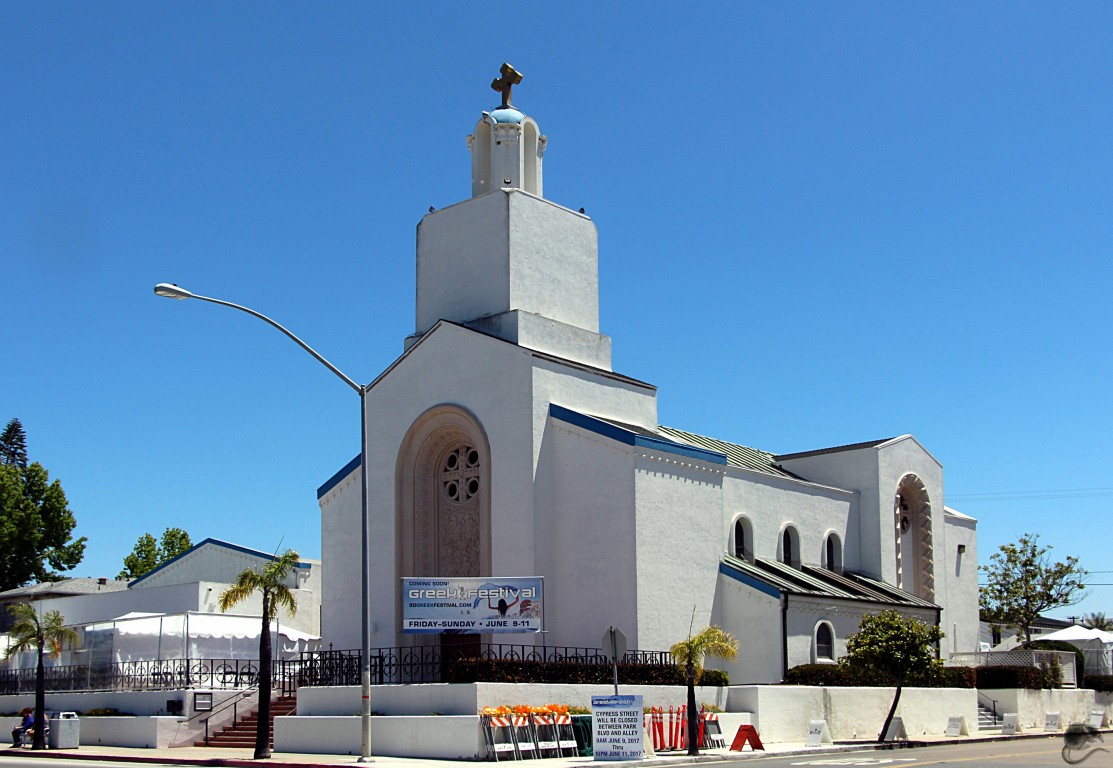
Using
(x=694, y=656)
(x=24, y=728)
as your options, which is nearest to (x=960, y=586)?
(x=694, y=656)

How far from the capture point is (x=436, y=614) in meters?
30.9

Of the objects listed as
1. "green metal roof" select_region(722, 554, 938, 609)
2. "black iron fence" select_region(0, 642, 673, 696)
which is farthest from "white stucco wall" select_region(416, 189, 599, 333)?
"black iron fence" select_region(0, 642, 673, 696)

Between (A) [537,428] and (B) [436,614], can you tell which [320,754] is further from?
(A) [537,428]

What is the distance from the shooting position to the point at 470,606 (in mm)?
31016

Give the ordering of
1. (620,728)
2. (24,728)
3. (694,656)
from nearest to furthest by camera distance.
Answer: (620,728)
(694,656)
(24,728)

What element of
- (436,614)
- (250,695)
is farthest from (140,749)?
(436,614)

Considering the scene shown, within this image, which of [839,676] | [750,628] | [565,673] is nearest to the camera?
[565,673]

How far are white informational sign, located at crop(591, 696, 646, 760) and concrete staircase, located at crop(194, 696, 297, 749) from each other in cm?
967

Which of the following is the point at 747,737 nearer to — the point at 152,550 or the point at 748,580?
the point at 748,580

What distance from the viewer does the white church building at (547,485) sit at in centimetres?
3528

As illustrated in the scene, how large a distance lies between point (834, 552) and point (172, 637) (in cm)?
2317

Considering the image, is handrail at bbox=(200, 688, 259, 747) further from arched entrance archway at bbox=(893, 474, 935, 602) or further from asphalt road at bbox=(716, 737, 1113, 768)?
arched entrance archway at bbox=(893, 474, 935, 602)

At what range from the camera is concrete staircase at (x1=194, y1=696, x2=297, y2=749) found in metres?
32.7

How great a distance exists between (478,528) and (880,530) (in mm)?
17008
